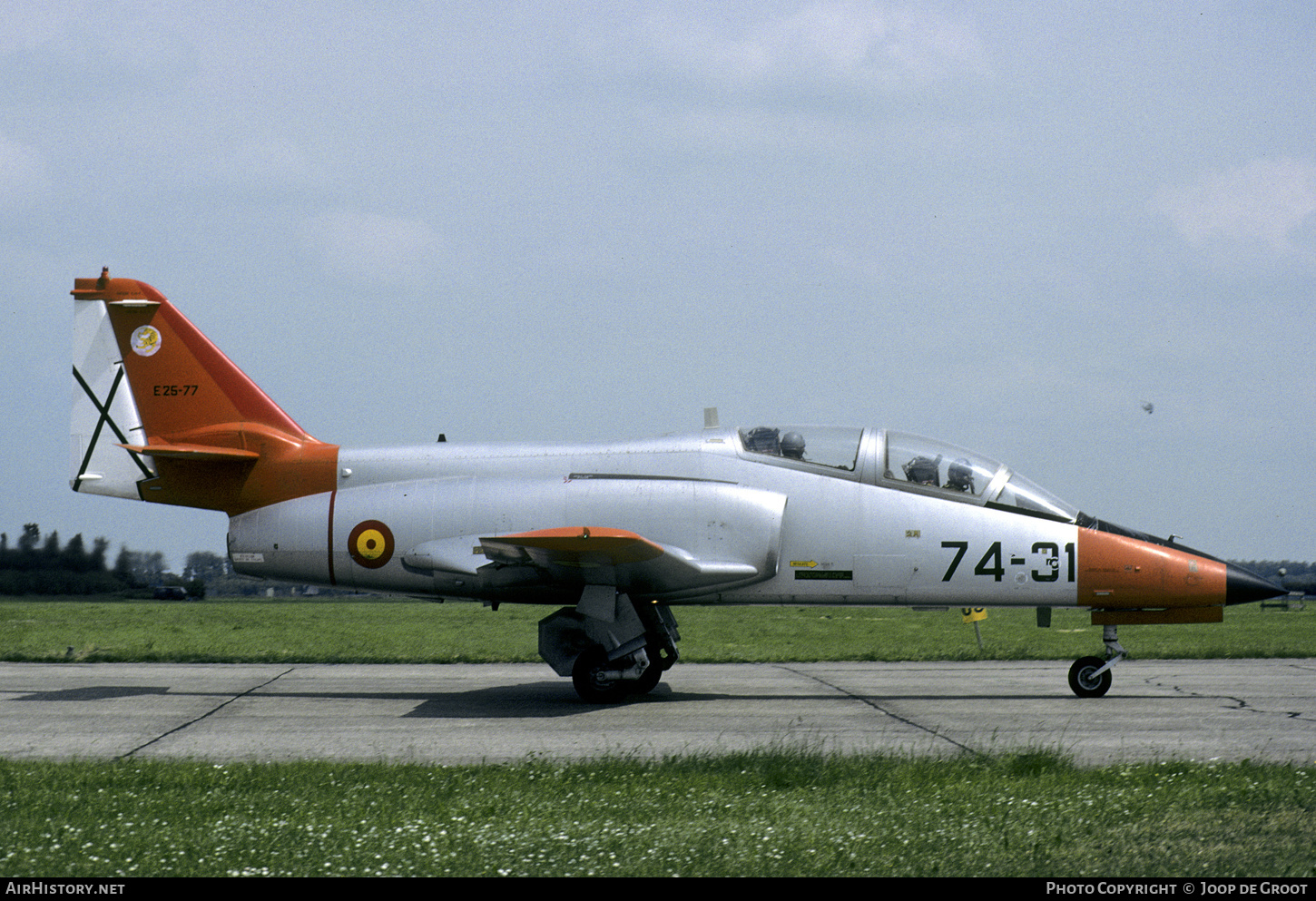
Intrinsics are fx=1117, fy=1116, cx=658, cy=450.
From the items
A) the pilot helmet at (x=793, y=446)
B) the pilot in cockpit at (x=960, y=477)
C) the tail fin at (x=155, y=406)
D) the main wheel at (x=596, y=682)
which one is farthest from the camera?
the tail fin at (x=155, y=406)

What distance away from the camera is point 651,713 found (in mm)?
11508

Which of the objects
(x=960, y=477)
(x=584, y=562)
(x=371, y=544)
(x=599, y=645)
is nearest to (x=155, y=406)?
(x=371, y=544)

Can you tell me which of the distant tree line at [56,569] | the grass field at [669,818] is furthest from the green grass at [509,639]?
the grass field at [669,818]

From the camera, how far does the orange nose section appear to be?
40.6ft

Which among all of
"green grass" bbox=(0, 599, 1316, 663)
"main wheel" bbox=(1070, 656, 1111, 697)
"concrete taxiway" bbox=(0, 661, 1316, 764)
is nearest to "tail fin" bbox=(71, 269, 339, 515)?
"concrete taxiway" bbox=(0, 661, 1316, 764)

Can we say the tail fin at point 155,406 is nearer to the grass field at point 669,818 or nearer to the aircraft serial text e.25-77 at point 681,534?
the aircraft serial text e.25-77 at point 681,534

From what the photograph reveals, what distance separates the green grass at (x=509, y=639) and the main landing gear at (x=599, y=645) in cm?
530

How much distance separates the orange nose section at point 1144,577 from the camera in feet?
40.6

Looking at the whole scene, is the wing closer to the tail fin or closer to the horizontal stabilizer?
the tail fin

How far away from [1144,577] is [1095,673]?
1.22 metres

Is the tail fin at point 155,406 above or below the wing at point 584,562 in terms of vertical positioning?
above

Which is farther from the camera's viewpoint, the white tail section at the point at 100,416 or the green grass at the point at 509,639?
the green grass at the point at 509,639

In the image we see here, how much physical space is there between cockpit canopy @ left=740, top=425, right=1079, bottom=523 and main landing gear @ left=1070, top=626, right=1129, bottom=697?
1.56 metres
